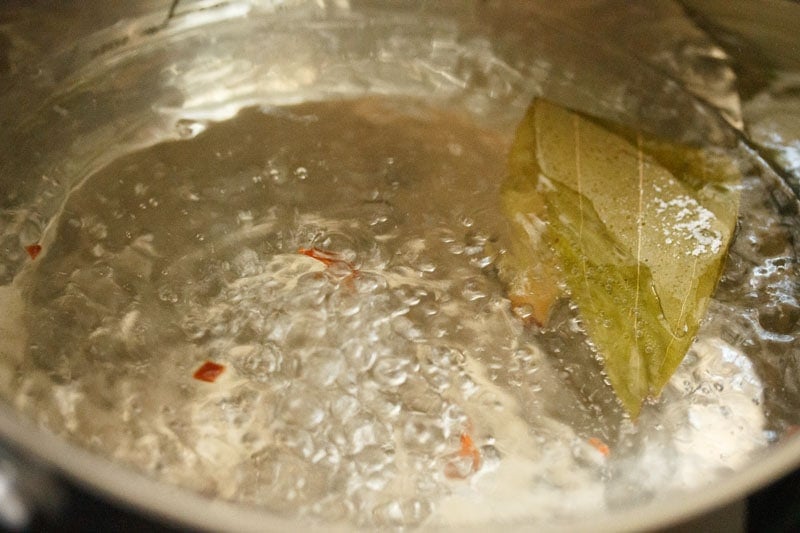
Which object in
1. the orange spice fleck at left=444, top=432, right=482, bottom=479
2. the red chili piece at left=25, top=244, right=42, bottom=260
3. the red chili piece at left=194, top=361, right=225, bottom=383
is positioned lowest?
the orange spice fleck at left=444, top=432, right=482, bottom=479

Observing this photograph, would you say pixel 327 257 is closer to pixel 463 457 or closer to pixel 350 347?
pixel 350 347

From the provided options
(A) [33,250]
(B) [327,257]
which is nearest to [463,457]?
(B) [327,257]

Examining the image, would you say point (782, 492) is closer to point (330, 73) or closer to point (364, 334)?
point (364, 334)

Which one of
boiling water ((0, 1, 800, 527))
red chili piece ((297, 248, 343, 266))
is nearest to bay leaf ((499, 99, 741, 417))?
boiling water ((0, 1, 800, 527))

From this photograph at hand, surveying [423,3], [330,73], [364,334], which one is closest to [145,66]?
[330,73]

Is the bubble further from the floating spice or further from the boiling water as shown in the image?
the floating spice

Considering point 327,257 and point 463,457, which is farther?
point 327,257

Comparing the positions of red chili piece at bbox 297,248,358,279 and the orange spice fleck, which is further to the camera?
red chili piece at bbox 297,248,358,279

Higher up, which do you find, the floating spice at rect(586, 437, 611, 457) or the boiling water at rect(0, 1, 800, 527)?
the boiling water at rect(0, 1, 800, 527)
